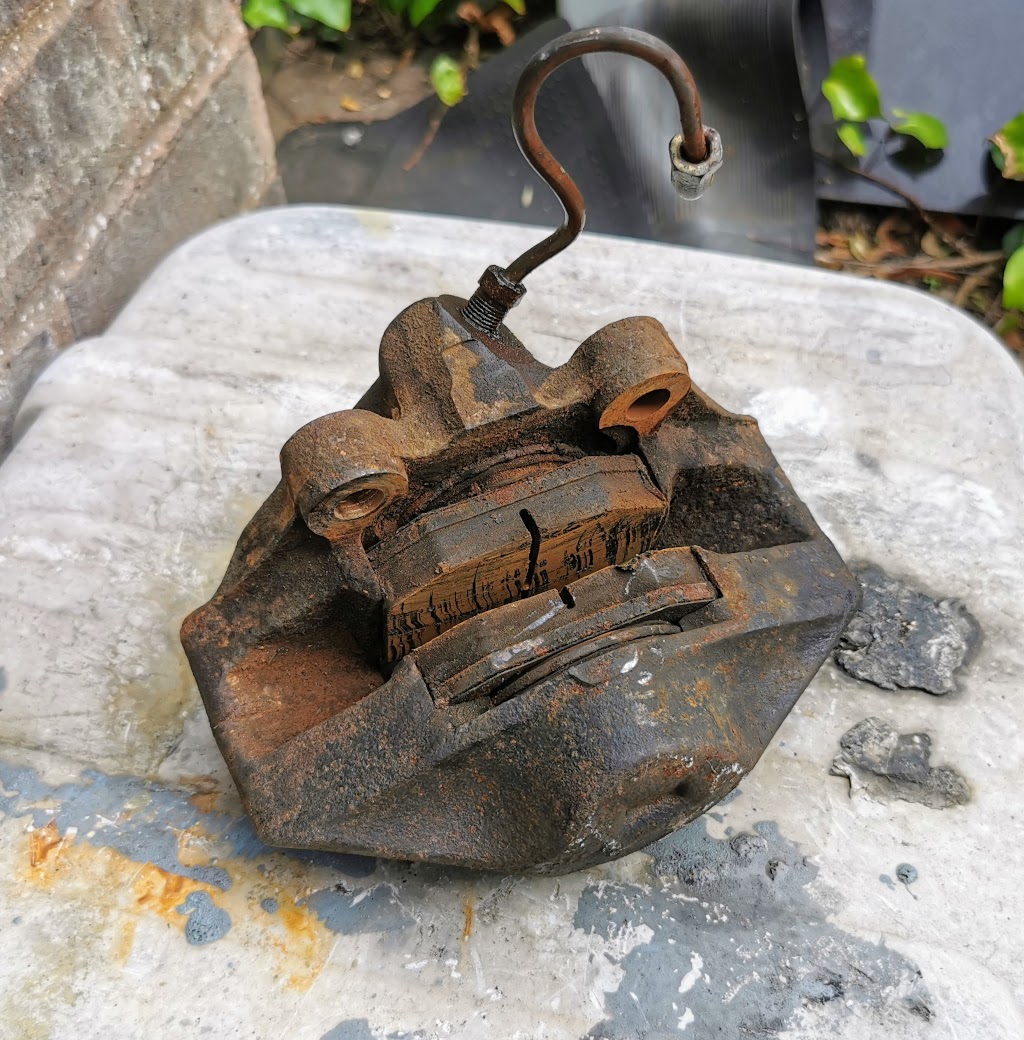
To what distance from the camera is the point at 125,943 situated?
118 centimetres

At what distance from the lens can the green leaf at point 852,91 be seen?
2656 millimetres

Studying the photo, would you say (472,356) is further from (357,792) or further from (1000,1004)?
(1000,1004)

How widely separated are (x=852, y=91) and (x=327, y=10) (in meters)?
1.46

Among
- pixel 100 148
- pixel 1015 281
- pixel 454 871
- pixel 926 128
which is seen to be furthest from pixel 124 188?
pixel 1015 281

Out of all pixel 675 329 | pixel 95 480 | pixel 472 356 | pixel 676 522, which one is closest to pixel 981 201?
pixel 675 329

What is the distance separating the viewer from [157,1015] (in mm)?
1136

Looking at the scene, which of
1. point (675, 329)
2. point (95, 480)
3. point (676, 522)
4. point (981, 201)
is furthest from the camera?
point (981, 201)

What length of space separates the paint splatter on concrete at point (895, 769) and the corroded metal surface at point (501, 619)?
21 cm

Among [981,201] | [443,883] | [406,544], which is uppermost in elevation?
[406,544]

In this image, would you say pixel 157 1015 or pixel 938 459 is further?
pixel 938 459

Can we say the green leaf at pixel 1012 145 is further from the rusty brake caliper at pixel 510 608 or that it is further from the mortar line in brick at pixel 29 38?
the mortar line in brick at pixel 29 38

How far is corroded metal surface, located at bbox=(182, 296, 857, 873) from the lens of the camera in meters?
1.03

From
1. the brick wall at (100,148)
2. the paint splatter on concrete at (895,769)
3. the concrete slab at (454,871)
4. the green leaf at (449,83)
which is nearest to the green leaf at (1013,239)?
the concrete slab at (454,871)

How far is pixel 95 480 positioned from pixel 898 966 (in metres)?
1.32
